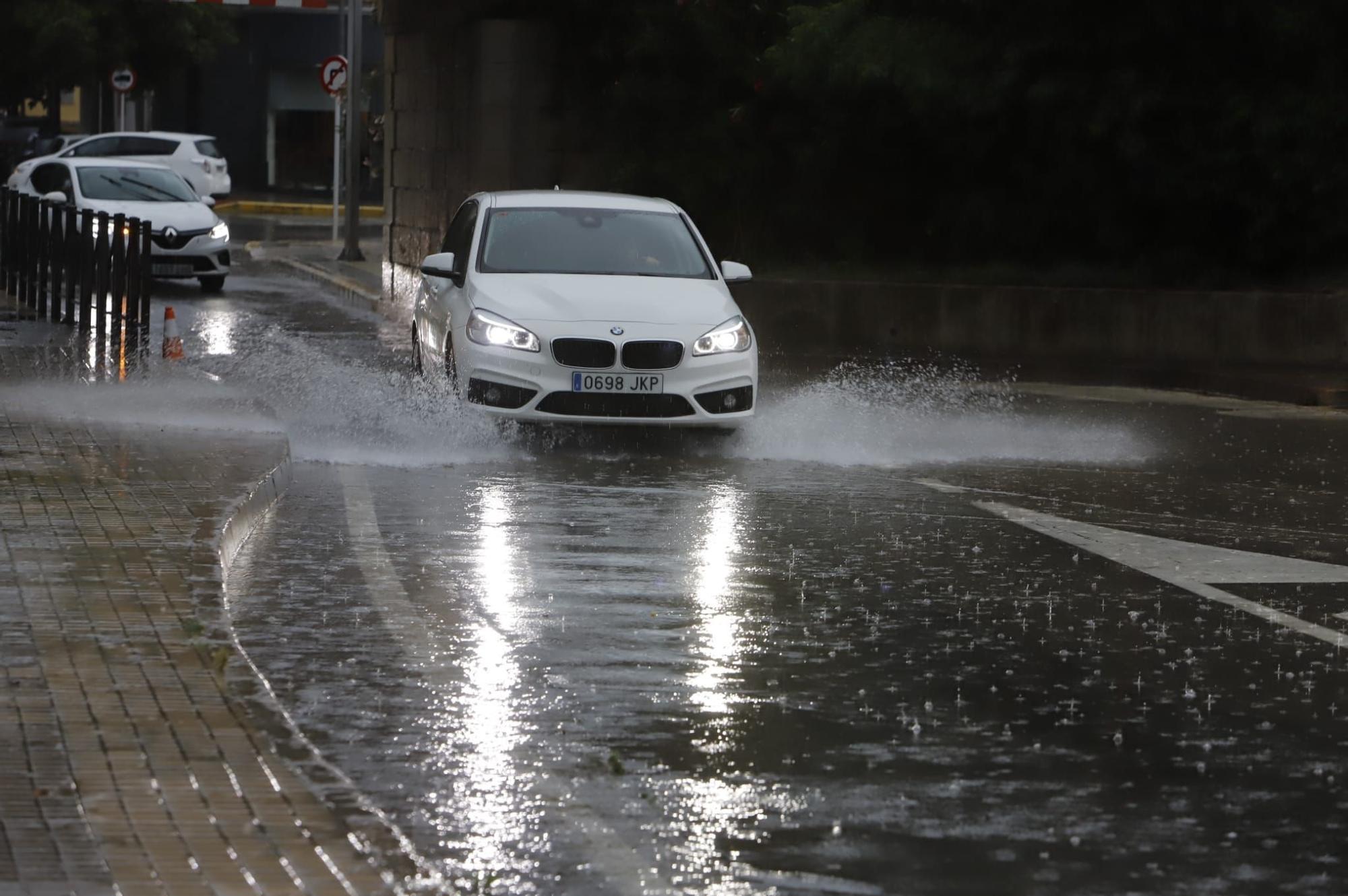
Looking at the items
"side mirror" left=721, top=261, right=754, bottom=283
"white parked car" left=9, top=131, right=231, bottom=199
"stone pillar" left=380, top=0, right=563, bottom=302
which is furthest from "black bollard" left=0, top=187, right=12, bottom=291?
"white parked car" left=9, top=131, right=231, bottom=199

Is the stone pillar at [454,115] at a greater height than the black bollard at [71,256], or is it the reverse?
the stone pillar at [454,115]

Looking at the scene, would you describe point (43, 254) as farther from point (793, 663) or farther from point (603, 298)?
point (793, 663)

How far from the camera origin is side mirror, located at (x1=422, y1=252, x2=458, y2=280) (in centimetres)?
1427

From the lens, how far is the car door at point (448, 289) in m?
14.0

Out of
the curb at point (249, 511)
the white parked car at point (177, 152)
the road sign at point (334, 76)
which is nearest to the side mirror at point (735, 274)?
the curb at point (249, 511)

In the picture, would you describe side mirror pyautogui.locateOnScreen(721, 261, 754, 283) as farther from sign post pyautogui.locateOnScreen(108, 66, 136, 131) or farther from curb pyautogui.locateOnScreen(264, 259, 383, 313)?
sign post pyautogui.locateOnScreen(108, 66, 136, 131)

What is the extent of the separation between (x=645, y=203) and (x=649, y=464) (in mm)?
2971

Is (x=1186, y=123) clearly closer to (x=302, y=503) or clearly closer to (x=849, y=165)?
(x=849, y=165)

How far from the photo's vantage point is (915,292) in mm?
21578

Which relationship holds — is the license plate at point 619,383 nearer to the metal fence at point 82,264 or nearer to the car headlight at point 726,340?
the car headlight at point 726,340

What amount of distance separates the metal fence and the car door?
3807 millimetres

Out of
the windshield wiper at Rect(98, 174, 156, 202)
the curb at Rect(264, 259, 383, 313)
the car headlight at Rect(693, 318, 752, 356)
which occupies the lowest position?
the curb at Rect(264, 259, 383, 313)

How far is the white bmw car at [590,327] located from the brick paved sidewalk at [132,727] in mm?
3173

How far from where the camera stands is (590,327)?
514 inches
